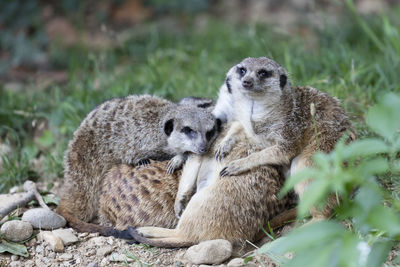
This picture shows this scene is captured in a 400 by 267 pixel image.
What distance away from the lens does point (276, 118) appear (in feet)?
9.77

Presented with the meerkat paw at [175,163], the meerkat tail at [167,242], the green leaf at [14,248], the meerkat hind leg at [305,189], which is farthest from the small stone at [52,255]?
the meerkat hind leg at [305,189]

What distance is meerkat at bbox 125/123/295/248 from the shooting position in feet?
8.77

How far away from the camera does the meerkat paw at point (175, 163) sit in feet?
10.3

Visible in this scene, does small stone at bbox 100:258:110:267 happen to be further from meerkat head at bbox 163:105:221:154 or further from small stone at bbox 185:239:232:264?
meerkat head at bbox 163:105:221:154

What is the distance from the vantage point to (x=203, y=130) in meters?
3.17

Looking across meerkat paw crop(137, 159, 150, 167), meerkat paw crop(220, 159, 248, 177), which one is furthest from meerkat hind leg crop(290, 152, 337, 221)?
meerkat paw crop(137, 159, 150, 167)

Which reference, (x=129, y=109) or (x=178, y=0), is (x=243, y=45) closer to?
(x=178, y=0)

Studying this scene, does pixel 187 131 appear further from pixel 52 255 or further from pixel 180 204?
pixel 52 255

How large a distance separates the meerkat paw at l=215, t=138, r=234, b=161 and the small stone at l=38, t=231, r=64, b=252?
103 cm

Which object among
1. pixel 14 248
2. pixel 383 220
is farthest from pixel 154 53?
pixel 383 220

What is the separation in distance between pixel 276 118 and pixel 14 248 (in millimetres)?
1666

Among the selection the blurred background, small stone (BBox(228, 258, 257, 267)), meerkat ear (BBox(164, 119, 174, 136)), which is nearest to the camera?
small stone (BBox(228, 258, 257, 267))

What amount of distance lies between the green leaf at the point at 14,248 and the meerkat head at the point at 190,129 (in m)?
1.10

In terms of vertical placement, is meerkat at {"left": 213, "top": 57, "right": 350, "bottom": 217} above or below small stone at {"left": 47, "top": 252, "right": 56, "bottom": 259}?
above
